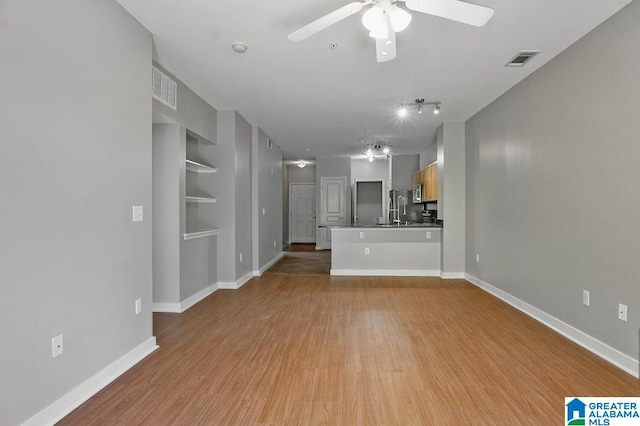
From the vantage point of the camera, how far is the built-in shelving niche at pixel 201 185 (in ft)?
15.2

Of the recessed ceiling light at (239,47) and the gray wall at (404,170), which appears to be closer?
the recessed ceiling light at (239,47)

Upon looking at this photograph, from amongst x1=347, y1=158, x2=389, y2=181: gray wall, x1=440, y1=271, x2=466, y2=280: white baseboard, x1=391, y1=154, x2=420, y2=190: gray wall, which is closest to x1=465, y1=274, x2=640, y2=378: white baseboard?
x1=440, y1=271, x2=466, y2=280: white baseboard

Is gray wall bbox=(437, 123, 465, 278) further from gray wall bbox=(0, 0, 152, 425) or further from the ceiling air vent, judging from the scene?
gray wall bbox=(0, 0, 152, 425)

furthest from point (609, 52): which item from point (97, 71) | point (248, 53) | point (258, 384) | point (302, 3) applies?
point (97, 71)

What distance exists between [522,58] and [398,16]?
6.35 ft

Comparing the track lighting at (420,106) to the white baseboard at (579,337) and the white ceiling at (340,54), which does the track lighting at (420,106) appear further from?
the white baseboard at (579,337)

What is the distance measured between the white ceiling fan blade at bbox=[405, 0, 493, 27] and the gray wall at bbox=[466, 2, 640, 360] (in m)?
1.35

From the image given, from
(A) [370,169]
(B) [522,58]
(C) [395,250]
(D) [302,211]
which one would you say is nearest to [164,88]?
(B) [522,58]

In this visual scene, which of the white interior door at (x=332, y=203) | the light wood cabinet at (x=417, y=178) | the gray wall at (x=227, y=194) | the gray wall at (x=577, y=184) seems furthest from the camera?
the white interior door at (x=332, y=203)

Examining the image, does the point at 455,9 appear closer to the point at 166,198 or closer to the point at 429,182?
the point at 166,198

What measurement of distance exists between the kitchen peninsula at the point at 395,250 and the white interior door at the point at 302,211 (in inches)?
207

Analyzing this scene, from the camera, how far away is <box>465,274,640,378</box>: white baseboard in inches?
94.7

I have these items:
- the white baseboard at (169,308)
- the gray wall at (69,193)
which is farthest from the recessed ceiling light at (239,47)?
the white baseboard at (169,308)

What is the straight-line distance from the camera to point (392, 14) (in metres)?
2.11
